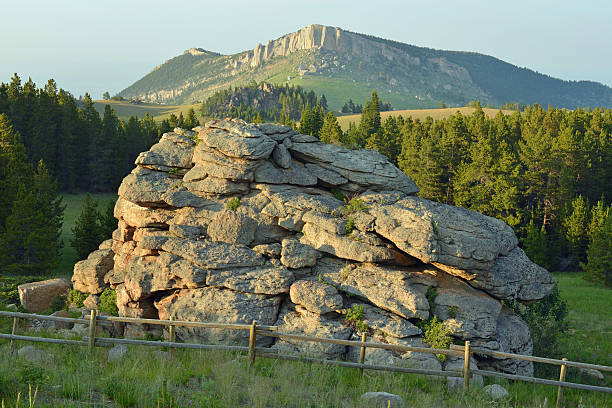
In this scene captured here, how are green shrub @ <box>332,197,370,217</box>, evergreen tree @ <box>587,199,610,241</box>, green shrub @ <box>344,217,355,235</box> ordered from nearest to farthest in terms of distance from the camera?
green shrub @ <box>344,217,355,235</box> < green shrub @ <box>332,197,370,217</box> < evergreen tree @ <box>587,199,610,241</box>

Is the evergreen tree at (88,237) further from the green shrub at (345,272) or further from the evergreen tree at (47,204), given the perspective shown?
the green shrub at (345,272)

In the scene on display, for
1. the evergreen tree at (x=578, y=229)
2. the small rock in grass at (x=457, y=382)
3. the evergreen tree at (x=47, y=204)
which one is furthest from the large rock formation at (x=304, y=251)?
the evergreen tree at (x=578, y=229)

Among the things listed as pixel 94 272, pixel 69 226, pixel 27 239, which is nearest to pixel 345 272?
pixel 94 272

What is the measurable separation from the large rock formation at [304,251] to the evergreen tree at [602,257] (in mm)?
34308

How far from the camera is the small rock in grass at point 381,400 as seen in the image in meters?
10.1

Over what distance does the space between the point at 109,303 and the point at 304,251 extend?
10.2 m

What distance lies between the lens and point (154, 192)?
2122 centimetres

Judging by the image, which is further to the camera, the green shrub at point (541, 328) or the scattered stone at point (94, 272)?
the scattered stone at point (94, 272)

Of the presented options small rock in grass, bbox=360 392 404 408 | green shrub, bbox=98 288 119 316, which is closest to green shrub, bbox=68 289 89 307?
green shrub, bbox=98 288 119 316

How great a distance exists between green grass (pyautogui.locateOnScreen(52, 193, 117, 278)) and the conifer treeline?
4.04m

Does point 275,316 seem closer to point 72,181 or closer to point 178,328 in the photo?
point 178,328

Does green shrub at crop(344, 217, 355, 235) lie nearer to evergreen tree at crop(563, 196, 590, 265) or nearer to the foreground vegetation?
the foreground vegetation

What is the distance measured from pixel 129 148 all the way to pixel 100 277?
2633 inches

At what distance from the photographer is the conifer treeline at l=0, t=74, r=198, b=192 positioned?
7006 centimetres
